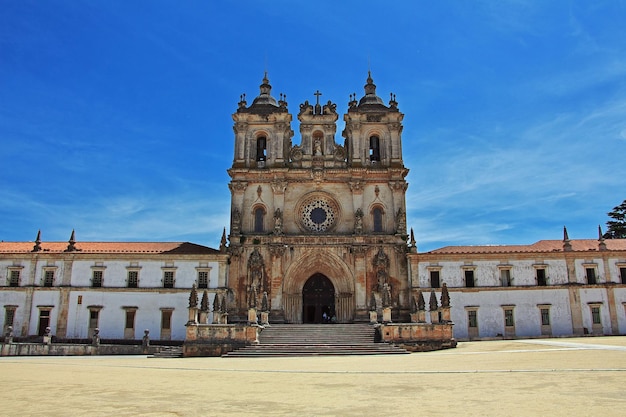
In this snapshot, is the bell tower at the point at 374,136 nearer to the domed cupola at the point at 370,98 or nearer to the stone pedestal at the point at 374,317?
the domed cupola at the point at 370,98

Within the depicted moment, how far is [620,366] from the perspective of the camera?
13680 mm

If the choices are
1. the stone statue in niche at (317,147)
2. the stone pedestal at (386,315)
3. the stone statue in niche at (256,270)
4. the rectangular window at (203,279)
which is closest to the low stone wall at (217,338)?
the stone pedestal at (386,315)

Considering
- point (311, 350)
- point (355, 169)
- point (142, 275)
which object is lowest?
point (311, 350)

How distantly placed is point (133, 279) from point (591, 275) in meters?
36.1

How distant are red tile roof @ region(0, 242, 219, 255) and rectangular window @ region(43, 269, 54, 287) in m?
1.72

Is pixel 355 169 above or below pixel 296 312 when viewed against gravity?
above

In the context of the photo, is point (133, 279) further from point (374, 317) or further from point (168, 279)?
point (374, 317)

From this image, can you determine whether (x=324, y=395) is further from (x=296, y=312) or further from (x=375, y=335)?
(x=296, y=312)

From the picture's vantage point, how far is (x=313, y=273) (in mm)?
41250

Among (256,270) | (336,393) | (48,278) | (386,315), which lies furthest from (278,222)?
(336,393)

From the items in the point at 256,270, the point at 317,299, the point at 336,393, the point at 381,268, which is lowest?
the point at 336,393

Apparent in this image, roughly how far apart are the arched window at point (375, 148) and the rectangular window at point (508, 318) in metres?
16.0

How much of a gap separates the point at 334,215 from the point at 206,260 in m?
11.0

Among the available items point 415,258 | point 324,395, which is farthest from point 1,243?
point 324,395
